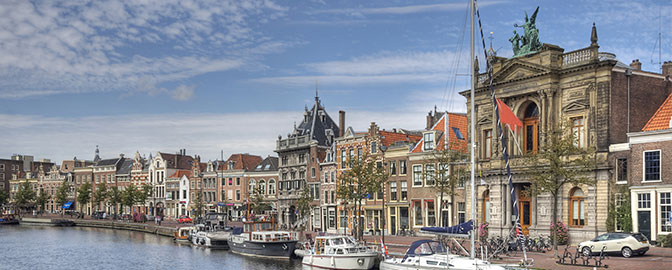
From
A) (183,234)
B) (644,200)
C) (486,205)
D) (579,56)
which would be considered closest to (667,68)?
(579,56)

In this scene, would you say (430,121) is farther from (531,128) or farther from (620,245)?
(620,245)

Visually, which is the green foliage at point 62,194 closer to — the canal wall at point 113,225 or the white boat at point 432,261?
the canal wall at point 113,225

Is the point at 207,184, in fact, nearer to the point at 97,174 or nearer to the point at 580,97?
the point at 97,174

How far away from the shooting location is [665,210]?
43.0 metres

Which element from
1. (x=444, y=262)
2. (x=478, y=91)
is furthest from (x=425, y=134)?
(x=444, y=262)

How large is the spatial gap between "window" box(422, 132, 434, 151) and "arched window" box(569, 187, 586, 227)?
1648cm

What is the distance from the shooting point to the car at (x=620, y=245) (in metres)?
37.3

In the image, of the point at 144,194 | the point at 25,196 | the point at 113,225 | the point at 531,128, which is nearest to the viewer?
the point at 531,128

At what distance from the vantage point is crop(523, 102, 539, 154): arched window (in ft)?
171

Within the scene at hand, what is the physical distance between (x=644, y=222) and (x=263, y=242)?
29521 mm

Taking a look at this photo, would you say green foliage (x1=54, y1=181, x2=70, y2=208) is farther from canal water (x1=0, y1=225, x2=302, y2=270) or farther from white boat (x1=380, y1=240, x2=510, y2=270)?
white boat (x1=380, y1=240, x2=510, y2=270)

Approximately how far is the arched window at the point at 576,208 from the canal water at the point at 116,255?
20.2 meters

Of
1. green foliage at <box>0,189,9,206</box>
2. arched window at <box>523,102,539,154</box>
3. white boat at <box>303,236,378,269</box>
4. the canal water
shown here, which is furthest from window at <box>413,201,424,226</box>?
green foliage at <box>0,189,9,206</box>

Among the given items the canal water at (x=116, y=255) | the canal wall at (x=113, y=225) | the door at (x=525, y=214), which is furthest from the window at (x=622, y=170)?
the canal wall at (x=113, y=225)
